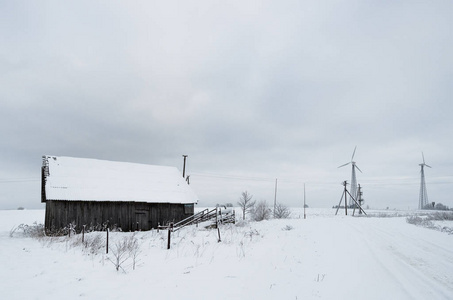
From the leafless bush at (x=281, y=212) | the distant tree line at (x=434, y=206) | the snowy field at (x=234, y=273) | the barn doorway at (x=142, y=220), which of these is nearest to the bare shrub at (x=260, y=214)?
the leafless bush at (x=281, y=212)

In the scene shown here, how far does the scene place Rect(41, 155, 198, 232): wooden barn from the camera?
2173 cm

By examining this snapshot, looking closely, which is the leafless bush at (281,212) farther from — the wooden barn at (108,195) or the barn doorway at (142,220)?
the barn doorway at (142,220)

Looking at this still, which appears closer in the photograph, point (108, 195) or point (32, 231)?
point (32, 231)

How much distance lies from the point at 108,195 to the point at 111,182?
6.98 feet

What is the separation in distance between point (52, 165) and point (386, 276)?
1031 inches

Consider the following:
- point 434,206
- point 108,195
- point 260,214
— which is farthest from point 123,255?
point 434,206

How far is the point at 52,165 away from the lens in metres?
24.1

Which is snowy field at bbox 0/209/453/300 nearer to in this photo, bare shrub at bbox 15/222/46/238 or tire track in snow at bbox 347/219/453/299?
tire track in snow at bbox 347/219/453/299

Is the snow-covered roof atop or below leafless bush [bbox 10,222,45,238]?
atop

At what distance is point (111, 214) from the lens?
77.3 feet

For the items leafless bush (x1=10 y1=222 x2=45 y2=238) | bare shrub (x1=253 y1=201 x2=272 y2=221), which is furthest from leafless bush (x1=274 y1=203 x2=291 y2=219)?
leafless bush (x1=10 y1=222 x2=45 y2=238)

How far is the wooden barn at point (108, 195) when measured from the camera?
21734 mm

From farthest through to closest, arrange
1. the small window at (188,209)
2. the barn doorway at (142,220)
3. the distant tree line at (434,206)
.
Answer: the distant tree line at (434,206) < the small window at (188,209) < the barn doorway at (142,220)

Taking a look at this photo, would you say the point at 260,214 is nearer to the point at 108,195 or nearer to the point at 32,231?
the point at 108,195
